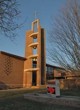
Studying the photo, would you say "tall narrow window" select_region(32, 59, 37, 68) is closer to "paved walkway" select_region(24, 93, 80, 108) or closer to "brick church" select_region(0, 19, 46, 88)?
Result: "brick church" select_region(0, 19, 46, 88)

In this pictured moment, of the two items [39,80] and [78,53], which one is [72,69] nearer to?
[78,53]

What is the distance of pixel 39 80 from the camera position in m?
51.5

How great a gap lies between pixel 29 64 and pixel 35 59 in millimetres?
2425

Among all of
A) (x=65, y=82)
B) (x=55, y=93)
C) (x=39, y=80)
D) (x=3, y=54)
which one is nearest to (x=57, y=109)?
(x=55, y=93)

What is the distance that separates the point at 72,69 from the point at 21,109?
649 cm

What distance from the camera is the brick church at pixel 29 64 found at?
4753 centimetres

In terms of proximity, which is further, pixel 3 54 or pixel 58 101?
pixel 3 54

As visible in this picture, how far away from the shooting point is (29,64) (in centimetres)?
5381

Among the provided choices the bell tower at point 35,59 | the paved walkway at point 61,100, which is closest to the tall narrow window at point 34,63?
the bell tower at point 35,59

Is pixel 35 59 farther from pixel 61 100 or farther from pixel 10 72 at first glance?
pixel 61 100

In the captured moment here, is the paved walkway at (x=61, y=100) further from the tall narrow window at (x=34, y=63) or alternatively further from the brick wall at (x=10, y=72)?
the tall narrow window at (x=34, y=63)

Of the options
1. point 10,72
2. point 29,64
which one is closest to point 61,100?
point 10,72

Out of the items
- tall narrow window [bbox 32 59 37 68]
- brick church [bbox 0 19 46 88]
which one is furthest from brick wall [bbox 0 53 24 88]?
tall narrow window [bbox 32 59 37 68]

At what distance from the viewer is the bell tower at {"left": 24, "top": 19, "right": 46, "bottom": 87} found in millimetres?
52250
